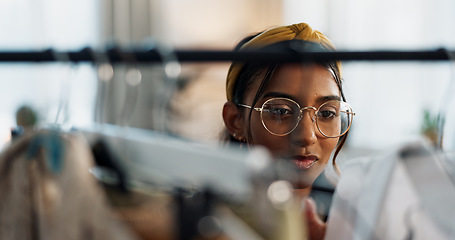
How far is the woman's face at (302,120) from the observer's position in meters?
0.24

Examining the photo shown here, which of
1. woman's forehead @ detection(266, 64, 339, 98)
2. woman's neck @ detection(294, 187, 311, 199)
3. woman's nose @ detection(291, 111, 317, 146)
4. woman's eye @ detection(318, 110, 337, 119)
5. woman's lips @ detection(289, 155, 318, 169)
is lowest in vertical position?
woman's neck @ detection(294, 187, 311, 199)

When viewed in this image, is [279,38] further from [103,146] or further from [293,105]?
[103,146]

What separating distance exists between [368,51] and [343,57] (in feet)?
0.07

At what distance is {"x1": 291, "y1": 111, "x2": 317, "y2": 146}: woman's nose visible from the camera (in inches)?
9.8

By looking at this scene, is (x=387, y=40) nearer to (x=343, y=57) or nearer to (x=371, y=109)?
(x=371, y=109)

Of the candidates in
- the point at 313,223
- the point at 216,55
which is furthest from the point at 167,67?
the point at 313,223

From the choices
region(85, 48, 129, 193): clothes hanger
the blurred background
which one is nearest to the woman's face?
region(85, 48, 129, 193): clothes hanger

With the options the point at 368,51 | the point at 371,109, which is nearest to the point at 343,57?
the point at 368,51

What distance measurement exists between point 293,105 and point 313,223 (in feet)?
0.33

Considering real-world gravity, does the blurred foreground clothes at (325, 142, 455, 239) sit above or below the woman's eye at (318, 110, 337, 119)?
below

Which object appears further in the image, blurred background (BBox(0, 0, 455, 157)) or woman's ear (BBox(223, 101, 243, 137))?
blurred background (BBox(0, 0, 455, 157))

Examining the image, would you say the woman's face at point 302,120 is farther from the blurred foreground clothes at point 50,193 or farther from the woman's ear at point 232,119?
the blurred foreground clothes at point 50,193

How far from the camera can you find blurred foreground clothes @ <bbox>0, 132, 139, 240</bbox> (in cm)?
31

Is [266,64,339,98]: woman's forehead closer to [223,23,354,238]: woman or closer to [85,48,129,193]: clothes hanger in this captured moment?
[223,23,354,238]: woman
